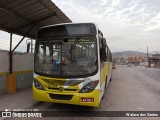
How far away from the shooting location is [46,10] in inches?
391

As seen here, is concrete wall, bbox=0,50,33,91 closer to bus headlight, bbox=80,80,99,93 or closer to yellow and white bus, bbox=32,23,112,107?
yellow and white bus, bbox=32,23,112,107

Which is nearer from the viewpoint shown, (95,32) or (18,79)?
(95,32)

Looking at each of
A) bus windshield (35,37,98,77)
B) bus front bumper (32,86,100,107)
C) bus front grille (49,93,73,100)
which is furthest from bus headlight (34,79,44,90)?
bus front grille (49,93,73,100)

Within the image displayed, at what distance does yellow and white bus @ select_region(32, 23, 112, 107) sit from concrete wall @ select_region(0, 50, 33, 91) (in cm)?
301

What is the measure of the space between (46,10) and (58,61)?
3.57 metres

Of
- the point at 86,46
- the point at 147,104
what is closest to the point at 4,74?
the point at 86,46

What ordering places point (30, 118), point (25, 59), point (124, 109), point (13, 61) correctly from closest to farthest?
1. point (30, 118)
2. point (124, 109)
3. point (13, 61)
4. point (25, 59)

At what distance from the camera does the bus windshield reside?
699 centimetres

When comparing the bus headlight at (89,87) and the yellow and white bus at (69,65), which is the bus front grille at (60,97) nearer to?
the yellow and white bus at (69,65)

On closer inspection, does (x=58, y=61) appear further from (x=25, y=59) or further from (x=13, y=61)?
(x=25, y=59)

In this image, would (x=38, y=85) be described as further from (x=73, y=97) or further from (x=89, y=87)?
(x=89, y=87)

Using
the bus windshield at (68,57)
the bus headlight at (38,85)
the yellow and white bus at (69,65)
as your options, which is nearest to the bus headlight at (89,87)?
the yellow and white bus at (69,65)

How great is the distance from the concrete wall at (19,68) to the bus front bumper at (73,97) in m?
3.52

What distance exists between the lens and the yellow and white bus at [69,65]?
6809mm
